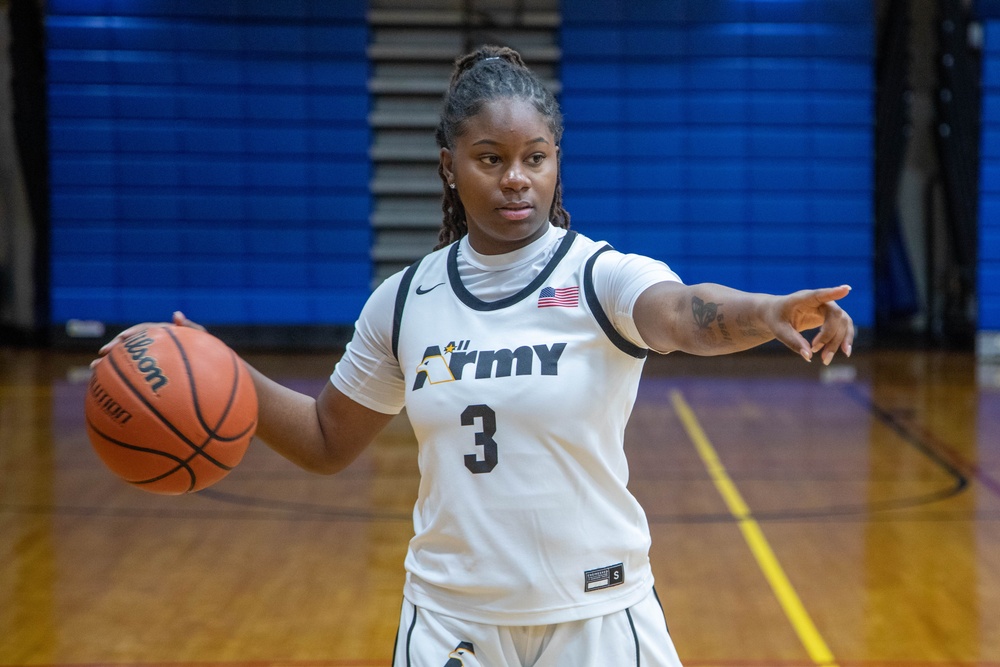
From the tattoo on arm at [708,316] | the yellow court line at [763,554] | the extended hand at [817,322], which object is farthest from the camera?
the yellow court line at [763,554]

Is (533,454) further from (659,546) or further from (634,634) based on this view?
(659,546)

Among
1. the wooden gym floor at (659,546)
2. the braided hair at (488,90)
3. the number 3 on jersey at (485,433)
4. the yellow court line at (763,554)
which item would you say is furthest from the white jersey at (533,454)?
the yellow court line at (763,554)

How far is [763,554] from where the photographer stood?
4375mm

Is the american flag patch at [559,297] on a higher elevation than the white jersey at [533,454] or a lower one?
higher

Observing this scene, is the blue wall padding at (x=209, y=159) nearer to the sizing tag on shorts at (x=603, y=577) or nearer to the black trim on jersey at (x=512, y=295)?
the black trim on jersey at (x=512, y=295)

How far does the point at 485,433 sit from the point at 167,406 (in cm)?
49

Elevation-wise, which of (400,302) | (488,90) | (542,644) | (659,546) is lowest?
(659,546)

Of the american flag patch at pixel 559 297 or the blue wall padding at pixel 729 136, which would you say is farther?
the blue wall padding at pixel 729 136

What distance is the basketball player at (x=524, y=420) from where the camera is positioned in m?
1.54

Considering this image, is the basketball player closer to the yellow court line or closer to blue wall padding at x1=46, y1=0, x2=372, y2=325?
the yellow court line

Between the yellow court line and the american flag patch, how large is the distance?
2123 millimetres

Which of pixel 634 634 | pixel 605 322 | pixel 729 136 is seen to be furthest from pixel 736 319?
pixel 729 136

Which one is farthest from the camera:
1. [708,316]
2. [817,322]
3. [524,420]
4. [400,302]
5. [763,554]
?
[763,554]

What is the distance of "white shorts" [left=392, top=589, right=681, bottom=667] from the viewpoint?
1.57 m
